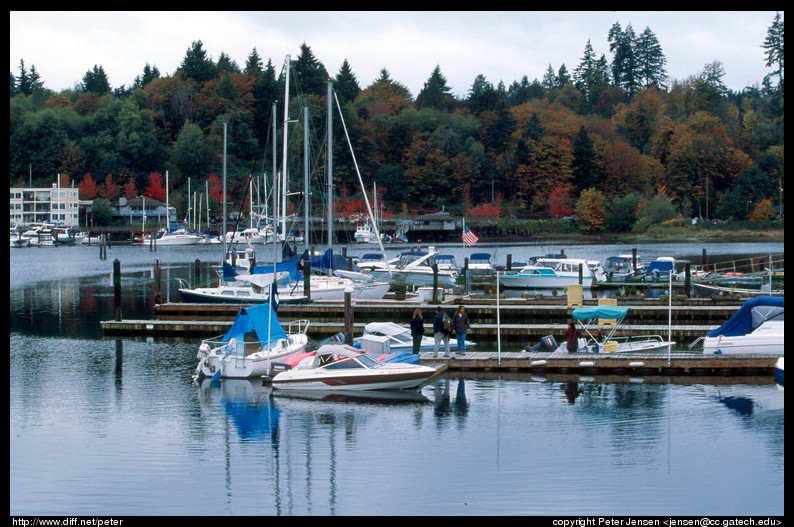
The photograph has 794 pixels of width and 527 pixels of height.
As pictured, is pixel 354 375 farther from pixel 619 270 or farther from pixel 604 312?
pixel 619 270

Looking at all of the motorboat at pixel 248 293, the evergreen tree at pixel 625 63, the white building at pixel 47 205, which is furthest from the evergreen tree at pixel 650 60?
the motorboat at pixel 248 293

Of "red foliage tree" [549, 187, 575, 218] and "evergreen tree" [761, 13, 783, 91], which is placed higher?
"evergreen tree" [761, 13, 783, 91]

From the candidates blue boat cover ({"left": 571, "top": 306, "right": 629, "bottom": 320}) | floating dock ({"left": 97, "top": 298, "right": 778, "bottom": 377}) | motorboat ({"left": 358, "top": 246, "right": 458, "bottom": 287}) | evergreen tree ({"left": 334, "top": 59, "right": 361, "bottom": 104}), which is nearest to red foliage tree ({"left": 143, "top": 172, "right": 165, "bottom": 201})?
evergreen tree ({"left": 334, "top": 59, "right": 361, "bottom": 104})

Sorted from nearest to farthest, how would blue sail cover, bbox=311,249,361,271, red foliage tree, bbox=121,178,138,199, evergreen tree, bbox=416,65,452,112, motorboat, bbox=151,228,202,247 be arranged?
blue sail cover, bbox=311,249,361,271 → motorboat, bbox=151,228,202,247 → red foliage tree, bbox=121,178,138,199 → evergreen tree, bbox=416,65,452,112

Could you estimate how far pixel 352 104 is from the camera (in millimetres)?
148375

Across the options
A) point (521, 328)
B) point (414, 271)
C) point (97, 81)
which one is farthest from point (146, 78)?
point (521, 328)

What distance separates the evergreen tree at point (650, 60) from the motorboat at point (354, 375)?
18157cm

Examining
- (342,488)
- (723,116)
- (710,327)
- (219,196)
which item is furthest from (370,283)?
(723,116)

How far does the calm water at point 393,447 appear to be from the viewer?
649 inches

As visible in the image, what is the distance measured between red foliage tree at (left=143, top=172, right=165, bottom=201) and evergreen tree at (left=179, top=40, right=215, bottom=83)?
2257 centimetres

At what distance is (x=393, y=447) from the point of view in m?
19.9

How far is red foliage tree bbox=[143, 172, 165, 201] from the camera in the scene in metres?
138

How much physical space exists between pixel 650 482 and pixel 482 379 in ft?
32.1

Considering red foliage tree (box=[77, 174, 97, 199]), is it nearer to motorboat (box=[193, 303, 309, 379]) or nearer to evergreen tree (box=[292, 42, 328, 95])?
evergreen tree (box=[292, 42, 328, 95])
